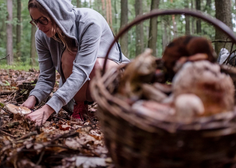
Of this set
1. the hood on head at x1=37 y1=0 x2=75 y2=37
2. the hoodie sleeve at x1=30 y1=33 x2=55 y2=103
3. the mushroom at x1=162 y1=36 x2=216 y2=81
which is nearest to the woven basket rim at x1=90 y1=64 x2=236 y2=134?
the mushroom at x1=162 y1=36 x2=216 y2=81

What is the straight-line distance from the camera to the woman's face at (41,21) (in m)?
1.90

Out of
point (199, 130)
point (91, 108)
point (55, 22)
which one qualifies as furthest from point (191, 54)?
point (91, 108)

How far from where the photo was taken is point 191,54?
99 centimetres

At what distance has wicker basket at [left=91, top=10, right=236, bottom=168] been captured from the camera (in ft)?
2.10

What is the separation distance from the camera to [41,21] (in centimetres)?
195

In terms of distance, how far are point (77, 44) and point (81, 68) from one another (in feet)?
1.27

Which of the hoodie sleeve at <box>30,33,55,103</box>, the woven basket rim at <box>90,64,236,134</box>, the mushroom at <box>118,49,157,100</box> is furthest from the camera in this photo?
the hoodie sleeve at <box>30,33,55,103</box>

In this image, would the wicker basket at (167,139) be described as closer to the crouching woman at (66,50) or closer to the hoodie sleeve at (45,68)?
the crouching woman at (66,50)

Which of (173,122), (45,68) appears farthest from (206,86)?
(45,68)

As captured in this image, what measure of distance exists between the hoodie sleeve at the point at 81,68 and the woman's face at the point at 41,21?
32cm

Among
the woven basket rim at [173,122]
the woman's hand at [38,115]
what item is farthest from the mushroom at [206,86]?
the woman's hand at [38,115]

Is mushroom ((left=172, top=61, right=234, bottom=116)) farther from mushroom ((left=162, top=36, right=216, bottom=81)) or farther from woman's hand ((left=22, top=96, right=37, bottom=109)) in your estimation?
woman's hand ((left=22, top=96, right=37, bottom=109))

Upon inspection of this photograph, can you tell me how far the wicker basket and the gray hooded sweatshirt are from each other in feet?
3.78

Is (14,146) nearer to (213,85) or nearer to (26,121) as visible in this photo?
(26,121)
